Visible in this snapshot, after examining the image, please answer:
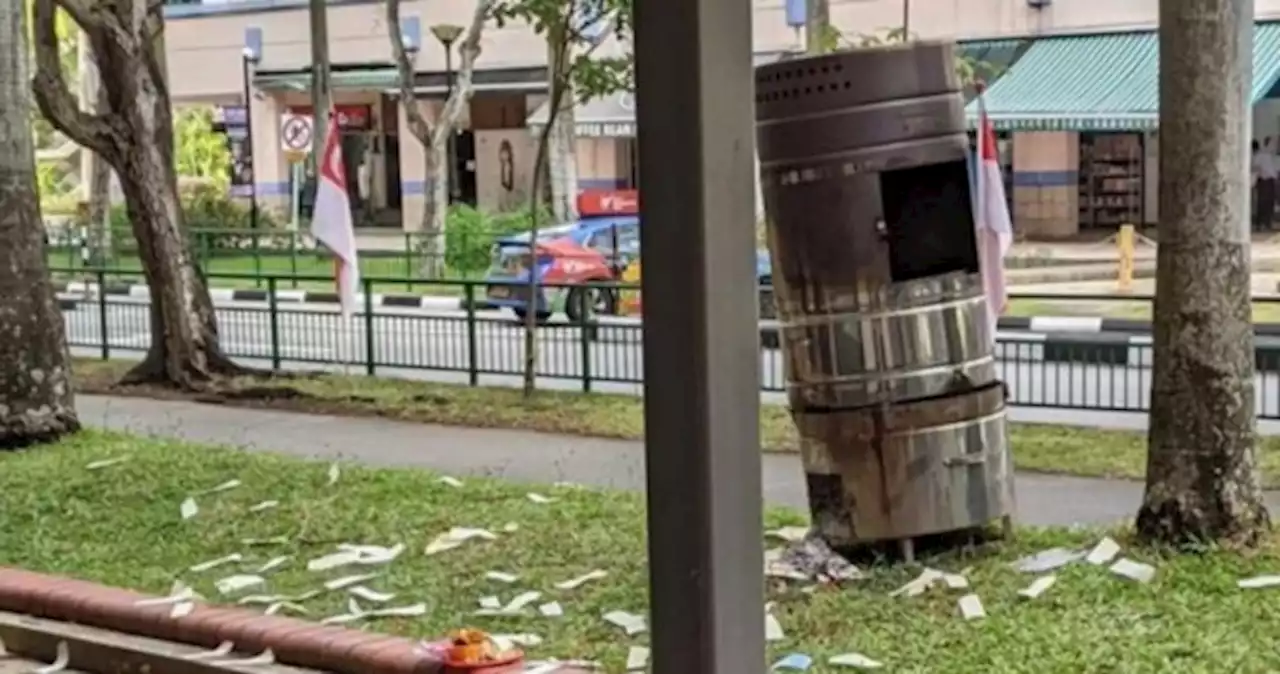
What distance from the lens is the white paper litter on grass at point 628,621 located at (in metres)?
6.70

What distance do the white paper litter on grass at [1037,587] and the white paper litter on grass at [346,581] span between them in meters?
2.86

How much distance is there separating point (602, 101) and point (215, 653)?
24.4 meters

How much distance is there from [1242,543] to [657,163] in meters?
4.10

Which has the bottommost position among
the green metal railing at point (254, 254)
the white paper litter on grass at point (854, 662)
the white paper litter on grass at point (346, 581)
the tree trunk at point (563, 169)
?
the white paper litter on grass at point (346, 581)

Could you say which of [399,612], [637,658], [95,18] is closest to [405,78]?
[95,18]

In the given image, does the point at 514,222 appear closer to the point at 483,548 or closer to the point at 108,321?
the point at 108,321

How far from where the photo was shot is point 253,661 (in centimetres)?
654

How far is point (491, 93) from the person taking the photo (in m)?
39.5

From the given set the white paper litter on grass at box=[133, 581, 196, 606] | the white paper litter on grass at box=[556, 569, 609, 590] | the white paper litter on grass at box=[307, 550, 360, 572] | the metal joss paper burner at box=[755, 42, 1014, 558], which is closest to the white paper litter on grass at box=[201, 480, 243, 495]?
the white paper litter on grass at box=[307, 550, 360, 572]

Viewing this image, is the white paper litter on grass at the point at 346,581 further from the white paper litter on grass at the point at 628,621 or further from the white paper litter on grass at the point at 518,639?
the white paper litter on grass at the point at 628,621

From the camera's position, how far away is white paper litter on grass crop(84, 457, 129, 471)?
34.2 ft

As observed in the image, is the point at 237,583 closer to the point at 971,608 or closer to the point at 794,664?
the point at 794,664

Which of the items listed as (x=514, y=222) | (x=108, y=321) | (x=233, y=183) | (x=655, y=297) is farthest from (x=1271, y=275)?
(x=233, y=183)

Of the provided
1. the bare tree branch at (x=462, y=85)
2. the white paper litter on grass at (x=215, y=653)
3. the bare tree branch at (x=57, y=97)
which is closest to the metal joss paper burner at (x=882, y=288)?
the white paper litter on grass at (x=215, y=653)
